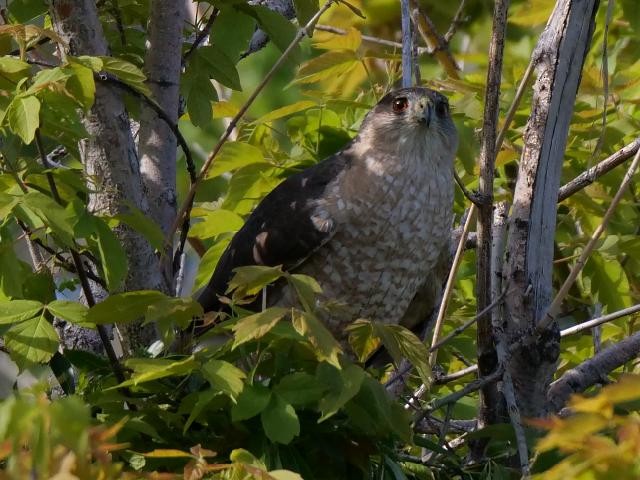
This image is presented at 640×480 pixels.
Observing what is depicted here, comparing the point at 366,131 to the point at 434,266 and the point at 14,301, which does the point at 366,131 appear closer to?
the point at 434,266

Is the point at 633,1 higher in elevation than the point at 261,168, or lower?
higher

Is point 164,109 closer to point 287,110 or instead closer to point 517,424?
point 287,110

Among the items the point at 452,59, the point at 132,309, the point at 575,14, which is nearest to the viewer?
the point at 132,309

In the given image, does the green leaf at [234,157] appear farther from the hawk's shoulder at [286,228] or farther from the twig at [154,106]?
the twig at [154,106]

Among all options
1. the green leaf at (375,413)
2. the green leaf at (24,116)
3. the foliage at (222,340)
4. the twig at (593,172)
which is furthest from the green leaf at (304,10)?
the green leaf at (375,413)

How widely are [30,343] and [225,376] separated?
591 millimetres

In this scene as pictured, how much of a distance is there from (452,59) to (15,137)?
2.50 meters

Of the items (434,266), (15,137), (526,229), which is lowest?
(434,266)

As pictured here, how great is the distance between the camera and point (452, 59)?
4812mm

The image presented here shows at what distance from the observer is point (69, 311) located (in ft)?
8.66

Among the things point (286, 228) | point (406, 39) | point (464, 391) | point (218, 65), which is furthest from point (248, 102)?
point (464, 391)

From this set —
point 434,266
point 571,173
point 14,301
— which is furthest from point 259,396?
point 571,173

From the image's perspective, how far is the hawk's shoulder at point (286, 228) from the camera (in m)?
3.85

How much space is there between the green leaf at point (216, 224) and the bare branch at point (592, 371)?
1234 millimetres
